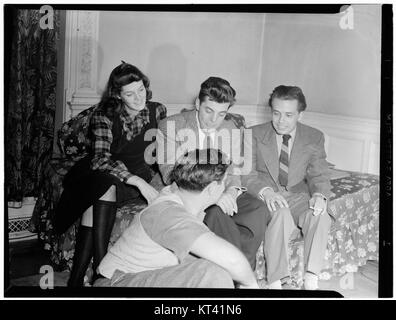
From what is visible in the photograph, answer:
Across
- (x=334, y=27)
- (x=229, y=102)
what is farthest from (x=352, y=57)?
(x=229, y=102)

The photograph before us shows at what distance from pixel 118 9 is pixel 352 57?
115 centimetres

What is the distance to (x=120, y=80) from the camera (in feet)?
8.44

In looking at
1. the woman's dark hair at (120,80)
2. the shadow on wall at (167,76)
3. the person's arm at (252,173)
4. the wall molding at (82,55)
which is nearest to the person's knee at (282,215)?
the person's arm at (252,173)

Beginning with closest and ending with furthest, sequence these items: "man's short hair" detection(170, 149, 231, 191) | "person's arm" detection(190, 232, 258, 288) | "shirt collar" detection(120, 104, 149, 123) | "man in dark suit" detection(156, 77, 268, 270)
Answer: "person's arm" detection(190, 232, 258, 288) → "man's short hair" detection(170, 149, 231, 191) → "man in dark suit" detection(156, 77, 268, 270) → "shirt collar" detection(120, 104, 149, 123)

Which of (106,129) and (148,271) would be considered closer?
(148,271)

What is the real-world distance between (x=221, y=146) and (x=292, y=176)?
374mm

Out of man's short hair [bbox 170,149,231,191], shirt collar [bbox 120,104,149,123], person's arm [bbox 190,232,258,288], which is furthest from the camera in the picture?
shirt collar [bbox 120,104,149,123]

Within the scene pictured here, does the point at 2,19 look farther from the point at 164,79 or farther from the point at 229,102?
the point at 229,102

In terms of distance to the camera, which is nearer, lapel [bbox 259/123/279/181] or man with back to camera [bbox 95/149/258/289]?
man with back to camera [bbox 95/149/258/289]

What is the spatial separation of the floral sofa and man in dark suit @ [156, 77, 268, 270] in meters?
0.14

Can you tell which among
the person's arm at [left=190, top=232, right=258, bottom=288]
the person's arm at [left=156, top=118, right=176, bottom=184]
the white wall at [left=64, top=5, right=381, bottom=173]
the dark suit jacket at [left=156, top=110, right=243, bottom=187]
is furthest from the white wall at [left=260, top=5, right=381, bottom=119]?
the person's arm at [left=190, top=232, right=258, bottom=288]

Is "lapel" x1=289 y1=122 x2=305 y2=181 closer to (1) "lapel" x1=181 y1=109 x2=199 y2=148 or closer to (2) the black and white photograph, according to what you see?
(2) the black and white photograph

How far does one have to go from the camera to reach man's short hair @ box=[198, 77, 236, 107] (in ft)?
8.34
